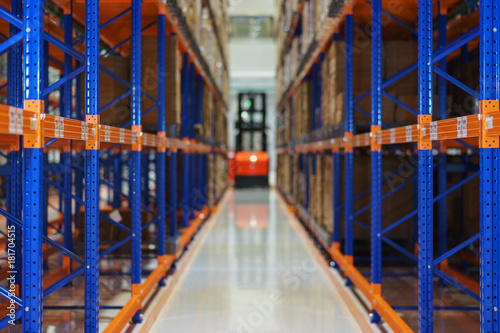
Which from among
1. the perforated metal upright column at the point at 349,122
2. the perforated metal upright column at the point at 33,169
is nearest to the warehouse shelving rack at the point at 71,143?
the perforated metal upright column at the point at 33,169

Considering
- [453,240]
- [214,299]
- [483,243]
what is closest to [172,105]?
[214,299]

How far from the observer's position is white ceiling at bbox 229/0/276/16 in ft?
67.1

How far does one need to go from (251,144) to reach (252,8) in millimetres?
5929

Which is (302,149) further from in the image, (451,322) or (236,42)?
(236,42)

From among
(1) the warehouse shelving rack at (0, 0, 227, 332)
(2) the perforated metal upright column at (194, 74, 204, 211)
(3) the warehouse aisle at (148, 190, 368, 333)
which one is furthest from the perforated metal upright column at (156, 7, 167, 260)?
(2) the perforated metal upright column at (194, 74, 204, 211)

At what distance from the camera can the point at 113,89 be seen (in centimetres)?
523

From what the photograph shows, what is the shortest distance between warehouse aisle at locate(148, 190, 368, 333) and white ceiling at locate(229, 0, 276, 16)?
14106 millimetres

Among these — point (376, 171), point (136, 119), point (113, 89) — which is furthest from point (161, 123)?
point (376, 171)

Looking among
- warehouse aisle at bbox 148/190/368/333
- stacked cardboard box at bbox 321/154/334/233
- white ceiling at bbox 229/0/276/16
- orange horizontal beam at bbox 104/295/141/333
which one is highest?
white ceiling at bbox 229/0/276/16

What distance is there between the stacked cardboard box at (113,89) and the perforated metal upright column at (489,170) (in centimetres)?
380

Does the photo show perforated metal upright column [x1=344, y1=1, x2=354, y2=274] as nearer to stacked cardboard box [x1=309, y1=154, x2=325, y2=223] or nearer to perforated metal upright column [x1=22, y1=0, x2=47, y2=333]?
stacked cardboard box [x1=309, y1=154, x2=325, y2=223]

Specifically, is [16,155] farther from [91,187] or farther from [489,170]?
[489,170]

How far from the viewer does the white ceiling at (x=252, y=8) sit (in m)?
20.4

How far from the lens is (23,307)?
2.32 m
